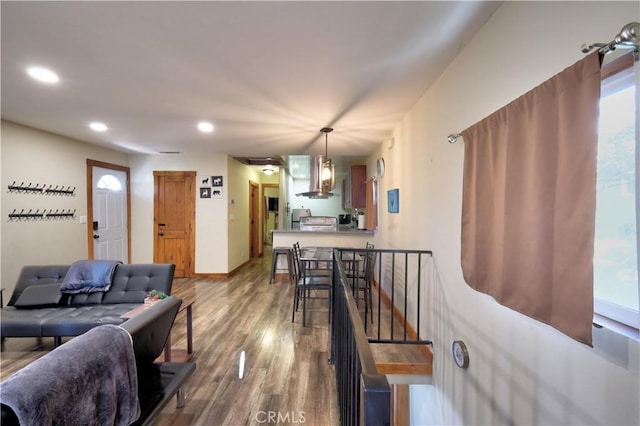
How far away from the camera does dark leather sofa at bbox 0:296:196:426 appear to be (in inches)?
51.6

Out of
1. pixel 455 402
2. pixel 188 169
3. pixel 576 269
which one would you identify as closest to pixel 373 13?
pixel 576 269

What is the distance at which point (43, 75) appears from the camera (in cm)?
218

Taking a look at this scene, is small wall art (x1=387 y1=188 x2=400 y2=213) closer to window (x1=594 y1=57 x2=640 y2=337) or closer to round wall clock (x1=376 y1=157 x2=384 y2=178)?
round wall clock (x1=376 y1=157 x2=384 y2=178)

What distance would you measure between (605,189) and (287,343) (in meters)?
2.64

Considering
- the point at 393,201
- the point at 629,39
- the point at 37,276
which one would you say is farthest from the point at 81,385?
the point at 393,201

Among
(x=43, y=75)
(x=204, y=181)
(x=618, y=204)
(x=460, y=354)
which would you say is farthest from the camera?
(x=204, y=181)

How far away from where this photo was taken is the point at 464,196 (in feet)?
5.63

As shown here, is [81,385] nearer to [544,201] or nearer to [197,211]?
[544,201]

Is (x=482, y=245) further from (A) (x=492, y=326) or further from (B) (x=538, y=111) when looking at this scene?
(B) (x=538, y=111)

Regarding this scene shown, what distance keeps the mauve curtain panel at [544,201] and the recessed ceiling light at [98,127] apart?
169 inches

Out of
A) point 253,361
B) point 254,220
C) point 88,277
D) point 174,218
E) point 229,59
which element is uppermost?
point 229,59

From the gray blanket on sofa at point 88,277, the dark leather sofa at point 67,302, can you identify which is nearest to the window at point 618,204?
the dark leather sofa at point 67,302

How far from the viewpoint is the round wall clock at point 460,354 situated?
1803 millimetres

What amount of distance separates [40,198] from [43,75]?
2.31m
